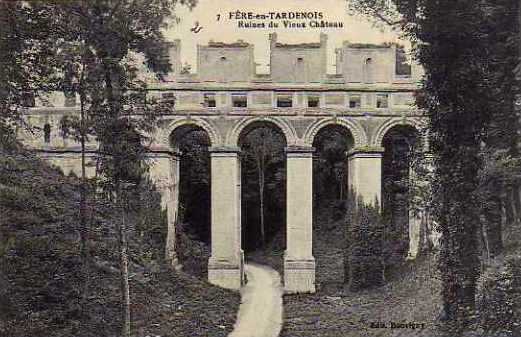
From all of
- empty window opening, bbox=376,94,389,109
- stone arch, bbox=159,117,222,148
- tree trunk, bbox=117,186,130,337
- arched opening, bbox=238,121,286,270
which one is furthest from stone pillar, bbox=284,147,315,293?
arched opening, bbox=238,121,286,270

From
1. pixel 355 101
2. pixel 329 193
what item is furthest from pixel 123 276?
pixel 329 193

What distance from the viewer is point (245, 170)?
107 feet

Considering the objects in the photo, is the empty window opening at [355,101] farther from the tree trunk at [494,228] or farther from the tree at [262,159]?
the tree at [262,159]

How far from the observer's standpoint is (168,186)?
57.2 feet

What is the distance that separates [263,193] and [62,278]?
70.4 ft

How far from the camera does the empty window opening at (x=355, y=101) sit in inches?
723

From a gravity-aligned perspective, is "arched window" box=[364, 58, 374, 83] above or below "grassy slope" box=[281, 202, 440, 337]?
above

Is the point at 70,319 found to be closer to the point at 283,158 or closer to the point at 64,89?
the point at 64,89

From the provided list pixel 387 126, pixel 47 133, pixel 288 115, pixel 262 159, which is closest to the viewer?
pixel 47 133

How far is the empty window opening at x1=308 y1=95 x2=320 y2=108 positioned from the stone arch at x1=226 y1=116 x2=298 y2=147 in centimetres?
101

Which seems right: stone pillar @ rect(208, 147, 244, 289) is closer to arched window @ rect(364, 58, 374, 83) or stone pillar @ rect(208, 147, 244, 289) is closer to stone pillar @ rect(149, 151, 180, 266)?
stone pillar @ rect(149, 151, 180, 266)

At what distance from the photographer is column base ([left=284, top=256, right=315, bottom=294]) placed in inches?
740

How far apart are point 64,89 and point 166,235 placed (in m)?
7.92

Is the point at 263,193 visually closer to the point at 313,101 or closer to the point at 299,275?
the point at 299,275
